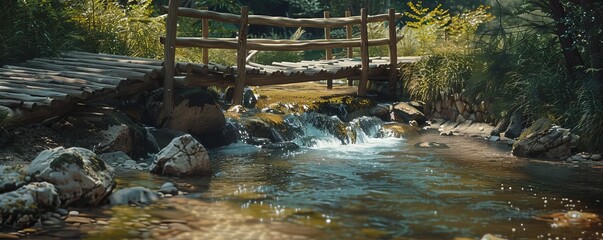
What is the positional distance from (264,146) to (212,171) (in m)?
2.46

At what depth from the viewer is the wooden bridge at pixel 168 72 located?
33.4 ft

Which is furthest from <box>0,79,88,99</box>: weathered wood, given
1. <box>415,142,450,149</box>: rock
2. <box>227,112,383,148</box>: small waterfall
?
<box>415,142,450,149</box>: rock

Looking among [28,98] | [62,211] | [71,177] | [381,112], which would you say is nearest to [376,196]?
[71,177]

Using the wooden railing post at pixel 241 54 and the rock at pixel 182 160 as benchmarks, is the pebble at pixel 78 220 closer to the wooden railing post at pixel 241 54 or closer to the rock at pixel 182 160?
the rock at pixel 182 160

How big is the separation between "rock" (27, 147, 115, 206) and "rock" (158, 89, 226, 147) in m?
4.27

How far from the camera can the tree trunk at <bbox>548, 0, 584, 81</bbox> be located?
40.5 ft

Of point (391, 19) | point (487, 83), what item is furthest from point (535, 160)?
point (391, 19)

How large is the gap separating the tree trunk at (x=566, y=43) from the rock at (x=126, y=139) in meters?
5.71

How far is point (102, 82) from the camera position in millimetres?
11078

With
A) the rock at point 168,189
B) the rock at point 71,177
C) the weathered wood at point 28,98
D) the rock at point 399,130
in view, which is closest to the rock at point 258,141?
the rock at point 399,130

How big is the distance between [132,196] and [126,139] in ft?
9.58

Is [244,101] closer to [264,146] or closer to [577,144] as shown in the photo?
[264,146]

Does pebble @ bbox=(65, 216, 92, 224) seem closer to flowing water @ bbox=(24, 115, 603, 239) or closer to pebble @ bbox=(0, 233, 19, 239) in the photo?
flowing water @ bbox=(24, 115, 603, 239)

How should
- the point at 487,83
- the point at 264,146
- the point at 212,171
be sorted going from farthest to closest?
the point at 487,83
the point at 264,146
the point at 212,171
